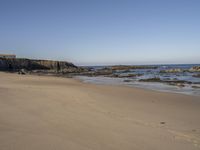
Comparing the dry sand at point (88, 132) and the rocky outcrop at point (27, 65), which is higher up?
the rocky outcrop at point (27, 65)

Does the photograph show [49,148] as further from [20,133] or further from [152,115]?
[152,115]

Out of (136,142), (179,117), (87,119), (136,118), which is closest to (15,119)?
(87,119)

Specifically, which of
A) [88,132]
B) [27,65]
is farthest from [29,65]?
[88,132]

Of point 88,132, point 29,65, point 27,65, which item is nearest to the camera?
point 88,132

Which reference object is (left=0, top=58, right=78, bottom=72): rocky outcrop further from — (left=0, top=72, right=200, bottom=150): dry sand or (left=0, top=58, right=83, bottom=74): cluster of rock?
(left=0, top=72, right=200, bottom=150): dry sand

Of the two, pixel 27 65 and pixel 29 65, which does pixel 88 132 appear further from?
pixel 29 65

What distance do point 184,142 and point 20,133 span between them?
9.98 feet

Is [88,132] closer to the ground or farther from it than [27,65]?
closer to the ground

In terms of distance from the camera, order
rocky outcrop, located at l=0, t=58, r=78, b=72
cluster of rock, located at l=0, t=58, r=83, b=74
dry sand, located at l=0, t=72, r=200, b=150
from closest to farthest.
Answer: dry sand, located at l=0, t=72, r=200, b=150, cluster of rock, located at l=0, t=58, r=83, b=74, rocky outcrop, located at l=0, t=58, r=78, b=72

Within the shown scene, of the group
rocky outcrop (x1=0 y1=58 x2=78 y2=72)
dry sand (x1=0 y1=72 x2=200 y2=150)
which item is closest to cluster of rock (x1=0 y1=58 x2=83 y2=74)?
rocky outcrop (x1=0 y1=58 x2=78 y2=72)

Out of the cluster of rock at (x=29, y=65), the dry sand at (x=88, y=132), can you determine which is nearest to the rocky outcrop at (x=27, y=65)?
the cluster of rock at (x=29, y=65)

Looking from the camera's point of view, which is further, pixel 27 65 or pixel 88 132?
pixel 27 65

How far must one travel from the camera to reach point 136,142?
3.80m

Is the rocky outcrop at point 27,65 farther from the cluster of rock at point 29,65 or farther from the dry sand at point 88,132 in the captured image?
the dry sand at point 88,132
